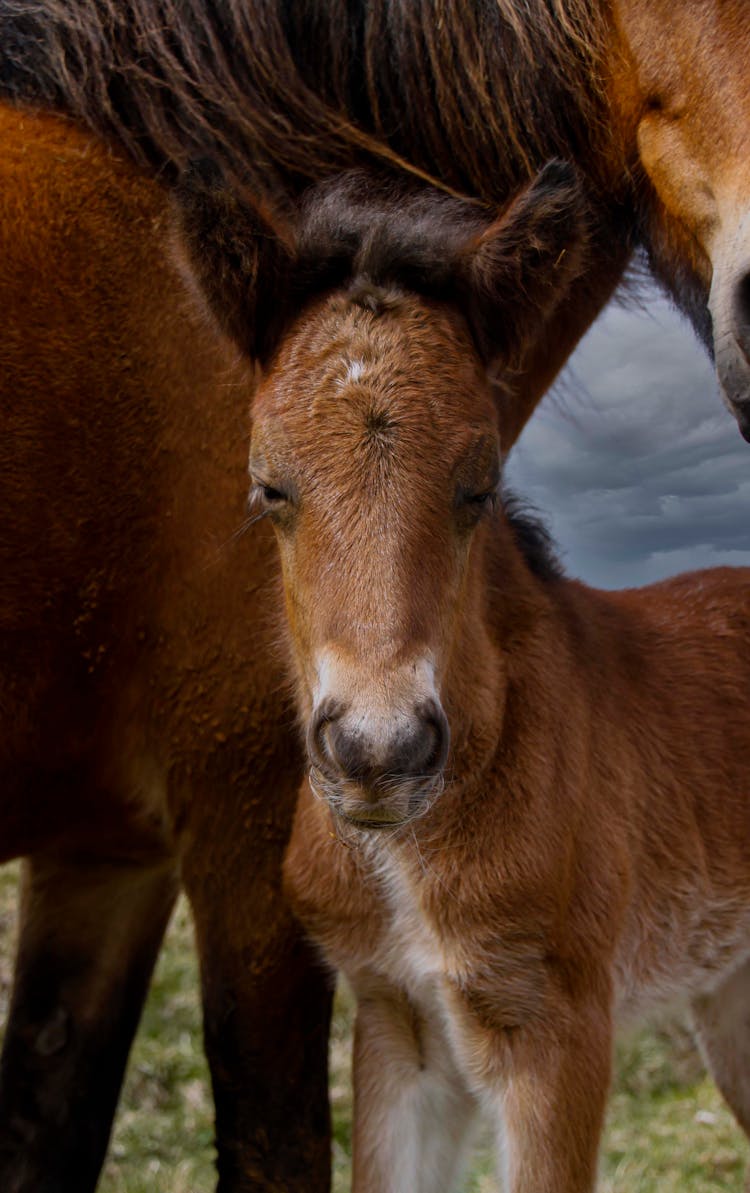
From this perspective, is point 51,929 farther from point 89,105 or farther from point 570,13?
point 570,13

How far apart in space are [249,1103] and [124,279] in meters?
1.79

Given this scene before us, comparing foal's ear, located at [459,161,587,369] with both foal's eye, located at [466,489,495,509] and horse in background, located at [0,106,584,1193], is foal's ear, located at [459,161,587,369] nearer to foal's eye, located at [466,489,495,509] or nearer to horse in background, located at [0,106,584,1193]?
horse in background, located at [0,106,584,1193]

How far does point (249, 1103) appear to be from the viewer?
2916mm

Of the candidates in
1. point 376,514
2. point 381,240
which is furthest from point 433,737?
point 381,240

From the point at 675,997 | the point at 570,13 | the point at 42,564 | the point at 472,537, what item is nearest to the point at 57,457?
the point at 42,564

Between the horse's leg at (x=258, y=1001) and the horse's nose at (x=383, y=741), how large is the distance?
806mm

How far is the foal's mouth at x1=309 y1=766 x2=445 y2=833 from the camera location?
2.05m

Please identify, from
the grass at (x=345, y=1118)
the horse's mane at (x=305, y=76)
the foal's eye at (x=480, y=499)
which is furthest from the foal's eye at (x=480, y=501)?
the grass at (x=345, y=1118)

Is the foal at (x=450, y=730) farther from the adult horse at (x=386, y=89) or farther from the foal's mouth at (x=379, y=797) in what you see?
the adult horse at (x=386, y=89)

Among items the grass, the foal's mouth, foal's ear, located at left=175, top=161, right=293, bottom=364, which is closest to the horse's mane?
foal's ear, located at left=175, top=161, right=293, bottom=364

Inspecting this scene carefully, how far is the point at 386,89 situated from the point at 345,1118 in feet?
11.0

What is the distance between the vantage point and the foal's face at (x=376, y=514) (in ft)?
6.74

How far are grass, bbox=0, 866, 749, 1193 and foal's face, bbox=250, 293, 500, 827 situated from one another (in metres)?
1.98

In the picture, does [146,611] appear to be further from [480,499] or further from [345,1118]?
[345,1118]
